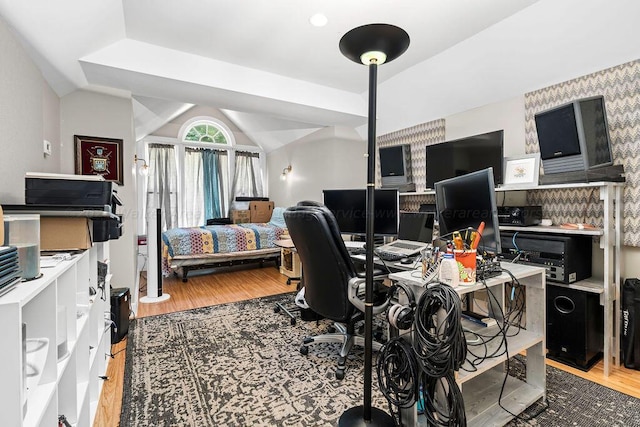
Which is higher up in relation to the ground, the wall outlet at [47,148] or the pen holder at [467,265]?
the wall outlet at [47,148]

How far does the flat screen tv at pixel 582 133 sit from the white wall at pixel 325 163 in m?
3.13

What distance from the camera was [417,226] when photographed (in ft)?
8.51

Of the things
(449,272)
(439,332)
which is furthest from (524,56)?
(439,332)

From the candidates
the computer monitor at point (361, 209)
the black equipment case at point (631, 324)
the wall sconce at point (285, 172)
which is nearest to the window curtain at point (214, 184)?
the wall sconce at point (285, 172)

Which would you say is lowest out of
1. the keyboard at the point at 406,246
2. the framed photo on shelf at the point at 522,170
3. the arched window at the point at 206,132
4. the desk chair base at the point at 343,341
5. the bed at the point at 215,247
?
the desk chair base at the point at 343,341

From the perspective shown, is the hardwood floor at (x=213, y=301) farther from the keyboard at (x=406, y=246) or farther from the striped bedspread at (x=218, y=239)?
the keyboard at (x=406, y=246)

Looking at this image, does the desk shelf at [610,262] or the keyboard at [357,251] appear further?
the keyboard at [357,251]

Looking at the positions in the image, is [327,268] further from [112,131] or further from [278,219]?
[278,219]

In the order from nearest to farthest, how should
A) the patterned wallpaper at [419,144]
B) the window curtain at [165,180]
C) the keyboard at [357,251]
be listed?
the keyboard at [357,251] → the patterned wallpaper at [419,144] → the window curtain at [165,180]

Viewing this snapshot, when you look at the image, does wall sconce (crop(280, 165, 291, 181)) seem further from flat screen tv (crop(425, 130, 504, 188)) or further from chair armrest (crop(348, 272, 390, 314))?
chair armrest (crop(348, 272, 390, 314))

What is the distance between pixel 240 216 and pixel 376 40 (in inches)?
226

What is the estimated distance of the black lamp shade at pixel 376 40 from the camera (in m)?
1.21

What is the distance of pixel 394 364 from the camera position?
59.6 inches

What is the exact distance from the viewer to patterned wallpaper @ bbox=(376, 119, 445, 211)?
3.64 meters
